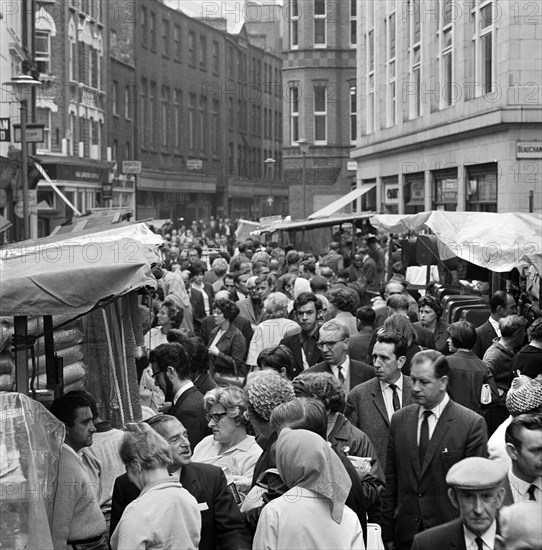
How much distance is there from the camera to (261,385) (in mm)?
6477

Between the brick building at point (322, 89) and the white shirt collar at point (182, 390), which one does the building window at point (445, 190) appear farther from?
the white shirt collar at point (182, 390)

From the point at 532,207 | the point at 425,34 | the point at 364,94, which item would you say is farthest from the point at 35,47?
the point at 532,207

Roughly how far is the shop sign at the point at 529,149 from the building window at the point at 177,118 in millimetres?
48731

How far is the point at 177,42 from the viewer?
74188mm

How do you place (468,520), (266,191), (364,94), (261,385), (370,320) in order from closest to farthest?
(468,520) < (261,385) < (370,320) < (364,94) < (266,191)

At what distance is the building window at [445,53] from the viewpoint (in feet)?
104

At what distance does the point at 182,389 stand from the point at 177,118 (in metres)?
67.4

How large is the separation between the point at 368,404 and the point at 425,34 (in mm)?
28376

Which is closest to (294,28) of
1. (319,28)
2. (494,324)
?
(319,28)

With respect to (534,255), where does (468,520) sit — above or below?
below

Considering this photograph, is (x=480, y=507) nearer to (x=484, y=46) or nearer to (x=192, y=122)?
(x=484, y=46)

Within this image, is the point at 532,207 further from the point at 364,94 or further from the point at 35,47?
the point at 35,47

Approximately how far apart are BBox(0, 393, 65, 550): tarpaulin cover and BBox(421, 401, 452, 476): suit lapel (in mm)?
2241

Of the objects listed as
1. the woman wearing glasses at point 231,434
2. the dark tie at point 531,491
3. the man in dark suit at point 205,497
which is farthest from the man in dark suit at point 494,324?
the man in dark suit at point 205,497
